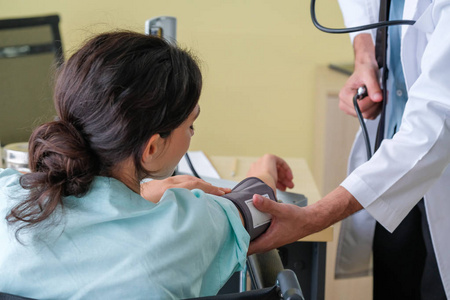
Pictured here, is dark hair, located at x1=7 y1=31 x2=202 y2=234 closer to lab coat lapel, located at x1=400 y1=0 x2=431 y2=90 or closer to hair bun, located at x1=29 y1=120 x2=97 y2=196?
hair bun, located at x1=29 y1=120 x2=97 y2=196

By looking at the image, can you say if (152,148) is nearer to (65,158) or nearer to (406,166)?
(65,158)

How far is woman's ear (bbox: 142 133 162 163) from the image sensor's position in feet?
2.59

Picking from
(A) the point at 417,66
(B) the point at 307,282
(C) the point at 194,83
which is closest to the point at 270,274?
(C) the point at 194,83

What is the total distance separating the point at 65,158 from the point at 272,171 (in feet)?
2.01

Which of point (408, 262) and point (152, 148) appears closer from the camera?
point (152, 148)

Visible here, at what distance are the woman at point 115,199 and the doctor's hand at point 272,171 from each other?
38 centimetres

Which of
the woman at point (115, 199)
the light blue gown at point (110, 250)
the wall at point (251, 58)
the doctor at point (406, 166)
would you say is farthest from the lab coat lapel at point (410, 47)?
the wall at point (251, 58)

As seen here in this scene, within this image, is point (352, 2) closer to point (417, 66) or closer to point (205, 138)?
point (417, 66)

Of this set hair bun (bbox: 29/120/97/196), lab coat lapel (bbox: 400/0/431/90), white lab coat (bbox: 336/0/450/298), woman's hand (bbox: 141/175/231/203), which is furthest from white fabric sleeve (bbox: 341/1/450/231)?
hair bun (bbox: 29/120/97/196)

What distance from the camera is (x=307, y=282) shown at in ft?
4.49

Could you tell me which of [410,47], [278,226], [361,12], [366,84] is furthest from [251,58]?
[278,226]

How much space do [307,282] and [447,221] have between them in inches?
14.2

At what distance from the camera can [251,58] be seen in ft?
9.91

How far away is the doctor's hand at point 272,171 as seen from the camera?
1.23m
